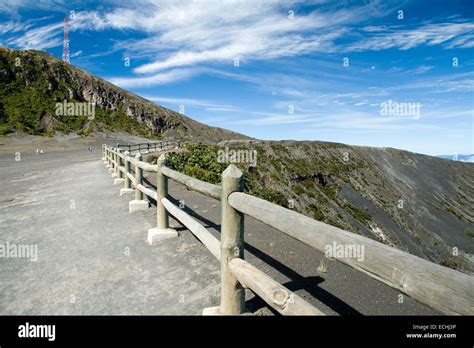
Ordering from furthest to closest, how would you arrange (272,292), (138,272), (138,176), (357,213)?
1. (357,213)
2. (138,176)
3. (138,272)
4. (272,292)

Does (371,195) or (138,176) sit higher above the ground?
(138,176)

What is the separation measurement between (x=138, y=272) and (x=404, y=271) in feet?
12.9

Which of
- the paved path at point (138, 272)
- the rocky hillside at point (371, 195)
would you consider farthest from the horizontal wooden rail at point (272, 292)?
the rocky hillside at point (371, 195)

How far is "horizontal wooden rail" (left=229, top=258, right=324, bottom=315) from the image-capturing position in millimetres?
2424

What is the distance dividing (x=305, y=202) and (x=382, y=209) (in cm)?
2014

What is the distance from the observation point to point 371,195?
67.8 metres

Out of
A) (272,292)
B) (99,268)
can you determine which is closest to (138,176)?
(99,268)

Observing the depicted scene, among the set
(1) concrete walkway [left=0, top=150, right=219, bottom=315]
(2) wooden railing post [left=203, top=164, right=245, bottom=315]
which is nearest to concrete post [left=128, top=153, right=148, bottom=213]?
(1) concrete walkway [left=0, top=150, right=219, bottom=315]

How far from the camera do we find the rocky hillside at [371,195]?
164 ft

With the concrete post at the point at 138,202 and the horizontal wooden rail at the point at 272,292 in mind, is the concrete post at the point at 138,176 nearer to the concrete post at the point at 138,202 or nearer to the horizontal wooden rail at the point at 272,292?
the concrete post at the point at 138,202

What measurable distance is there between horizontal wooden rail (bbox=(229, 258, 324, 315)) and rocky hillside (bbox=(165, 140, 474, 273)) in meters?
18.5

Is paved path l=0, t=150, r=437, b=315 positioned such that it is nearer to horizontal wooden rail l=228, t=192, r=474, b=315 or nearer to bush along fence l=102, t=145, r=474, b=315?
bush along fence l=102, t=145, r=474, b=315

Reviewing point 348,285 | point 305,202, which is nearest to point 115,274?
point 348,285

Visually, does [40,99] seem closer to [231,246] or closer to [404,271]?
[231,246]
